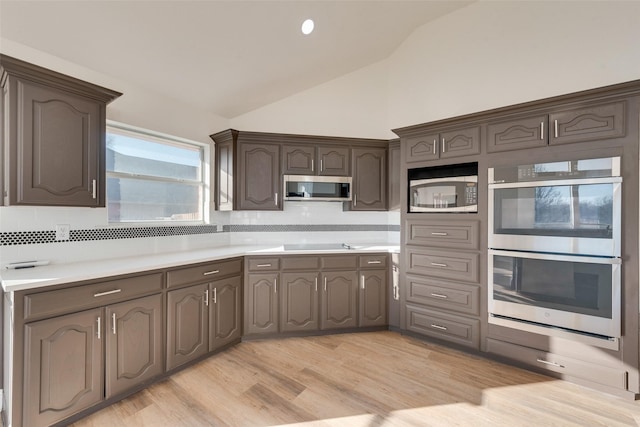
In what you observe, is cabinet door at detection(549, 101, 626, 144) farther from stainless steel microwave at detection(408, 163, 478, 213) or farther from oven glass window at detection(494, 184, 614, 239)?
stainless steel microwave at detection(408, 163, 478, 213)

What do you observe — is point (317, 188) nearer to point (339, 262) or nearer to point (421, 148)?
point (339, 262)

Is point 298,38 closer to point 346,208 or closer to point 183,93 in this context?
point 183,93

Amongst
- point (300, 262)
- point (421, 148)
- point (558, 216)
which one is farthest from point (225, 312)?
point (558, 216)

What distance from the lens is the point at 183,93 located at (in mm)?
2855

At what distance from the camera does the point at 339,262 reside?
303cm

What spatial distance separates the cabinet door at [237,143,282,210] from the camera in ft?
10.4

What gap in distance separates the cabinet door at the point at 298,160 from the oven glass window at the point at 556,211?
186cm

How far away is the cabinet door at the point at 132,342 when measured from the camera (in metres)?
1.87

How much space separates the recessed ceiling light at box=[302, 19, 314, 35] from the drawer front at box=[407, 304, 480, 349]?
278 centimetres

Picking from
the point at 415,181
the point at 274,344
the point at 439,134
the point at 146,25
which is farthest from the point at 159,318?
the point at 439,134

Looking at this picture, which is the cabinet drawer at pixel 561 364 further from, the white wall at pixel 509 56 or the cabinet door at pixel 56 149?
the cabinet door at pixel 56 149

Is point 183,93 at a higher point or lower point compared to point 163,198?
higher

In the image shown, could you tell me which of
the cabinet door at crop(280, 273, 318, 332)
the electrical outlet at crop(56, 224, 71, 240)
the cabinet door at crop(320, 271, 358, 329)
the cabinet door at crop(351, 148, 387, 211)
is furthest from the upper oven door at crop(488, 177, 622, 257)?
the electrical outlet at crop(56, 224, 71, 240)

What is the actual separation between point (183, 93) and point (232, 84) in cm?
48
